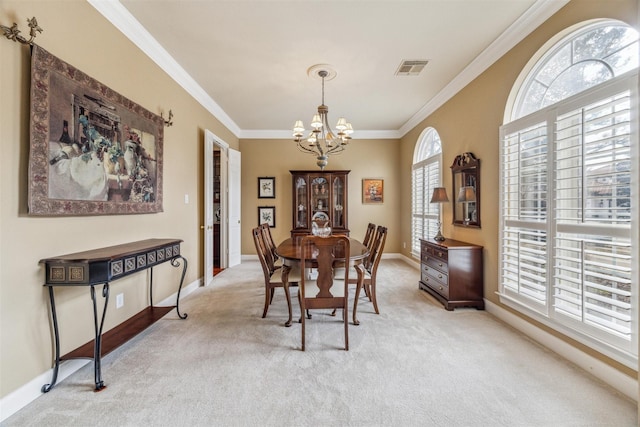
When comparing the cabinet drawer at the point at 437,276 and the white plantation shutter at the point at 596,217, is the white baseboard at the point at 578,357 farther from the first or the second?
the cabinet drawer at the point at 437,276

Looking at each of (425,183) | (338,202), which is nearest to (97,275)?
(338,202)

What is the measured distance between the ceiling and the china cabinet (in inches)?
67.8

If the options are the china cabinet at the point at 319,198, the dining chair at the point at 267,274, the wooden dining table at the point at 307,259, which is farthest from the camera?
the china cabinet at the point at 319,198

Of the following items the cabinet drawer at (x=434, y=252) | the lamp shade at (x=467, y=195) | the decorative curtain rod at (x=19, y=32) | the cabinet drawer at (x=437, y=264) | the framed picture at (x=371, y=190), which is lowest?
the cabinet drawer at (x=437, y=264)

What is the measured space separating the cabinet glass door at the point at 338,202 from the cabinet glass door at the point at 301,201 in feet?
2.01

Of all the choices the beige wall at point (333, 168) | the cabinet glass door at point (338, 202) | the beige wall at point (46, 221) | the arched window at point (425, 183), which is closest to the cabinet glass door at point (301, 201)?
the beige wall at point (333, 168)

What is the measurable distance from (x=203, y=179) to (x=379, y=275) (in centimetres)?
323

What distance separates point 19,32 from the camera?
157cm

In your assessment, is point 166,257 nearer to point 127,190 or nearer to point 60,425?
point 127,190

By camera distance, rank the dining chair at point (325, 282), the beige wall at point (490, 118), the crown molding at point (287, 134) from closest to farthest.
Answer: the beige wall at point (490, 118) → the dining chair at point (325, 282) → the crown molding at point (287, 134)

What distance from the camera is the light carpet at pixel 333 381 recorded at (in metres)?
1.56

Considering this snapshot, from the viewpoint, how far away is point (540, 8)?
88.8 inches

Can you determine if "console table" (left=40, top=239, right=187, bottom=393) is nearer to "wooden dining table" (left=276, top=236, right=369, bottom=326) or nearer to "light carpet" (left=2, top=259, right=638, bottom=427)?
"light carpet" (left=2, top=259, right=638, bottom=427)

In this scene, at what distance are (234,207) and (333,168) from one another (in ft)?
7.59
